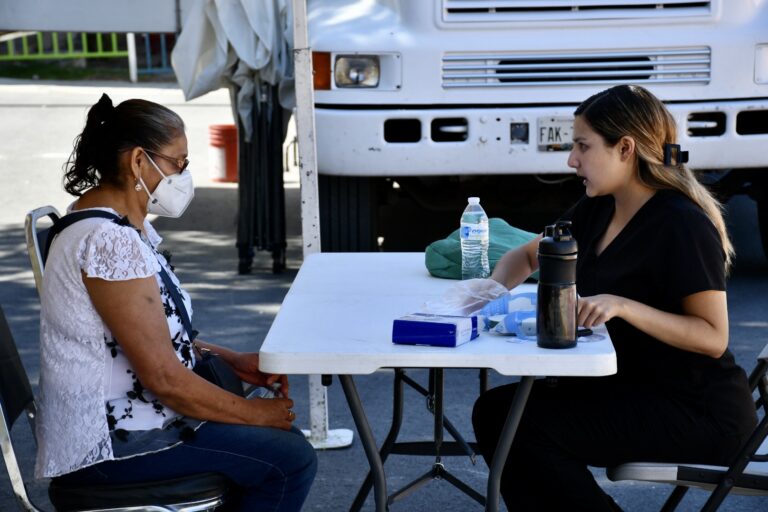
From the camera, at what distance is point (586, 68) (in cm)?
587

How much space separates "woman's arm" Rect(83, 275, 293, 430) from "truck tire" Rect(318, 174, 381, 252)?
341 centimetres

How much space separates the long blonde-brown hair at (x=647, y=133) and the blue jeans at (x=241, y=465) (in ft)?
3.53

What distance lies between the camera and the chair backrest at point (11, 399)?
8.96 feet

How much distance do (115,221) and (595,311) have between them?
1.11 m

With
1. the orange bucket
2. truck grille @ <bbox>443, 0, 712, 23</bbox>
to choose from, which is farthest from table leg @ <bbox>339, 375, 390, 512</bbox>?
the orange bucket

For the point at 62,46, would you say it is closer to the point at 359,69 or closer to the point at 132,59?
the point at 132,59

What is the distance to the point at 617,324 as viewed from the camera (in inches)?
120

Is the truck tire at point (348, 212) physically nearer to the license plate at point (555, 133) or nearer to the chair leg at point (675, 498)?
the license plate at point (555, 133)

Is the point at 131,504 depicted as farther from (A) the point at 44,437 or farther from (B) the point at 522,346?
(B) the point at 522,346

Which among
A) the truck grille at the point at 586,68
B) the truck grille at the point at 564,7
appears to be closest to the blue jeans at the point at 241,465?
the truck grille at the point at 586,68

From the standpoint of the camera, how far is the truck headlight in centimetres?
585

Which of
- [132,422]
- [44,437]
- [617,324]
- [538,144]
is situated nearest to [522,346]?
[617,324]

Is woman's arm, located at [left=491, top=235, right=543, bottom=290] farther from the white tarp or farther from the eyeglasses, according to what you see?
the white tarp

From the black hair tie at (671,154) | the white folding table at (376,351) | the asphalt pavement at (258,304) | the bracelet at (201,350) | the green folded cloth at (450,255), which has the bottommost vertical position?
the asphalt pavement at (258,304)
